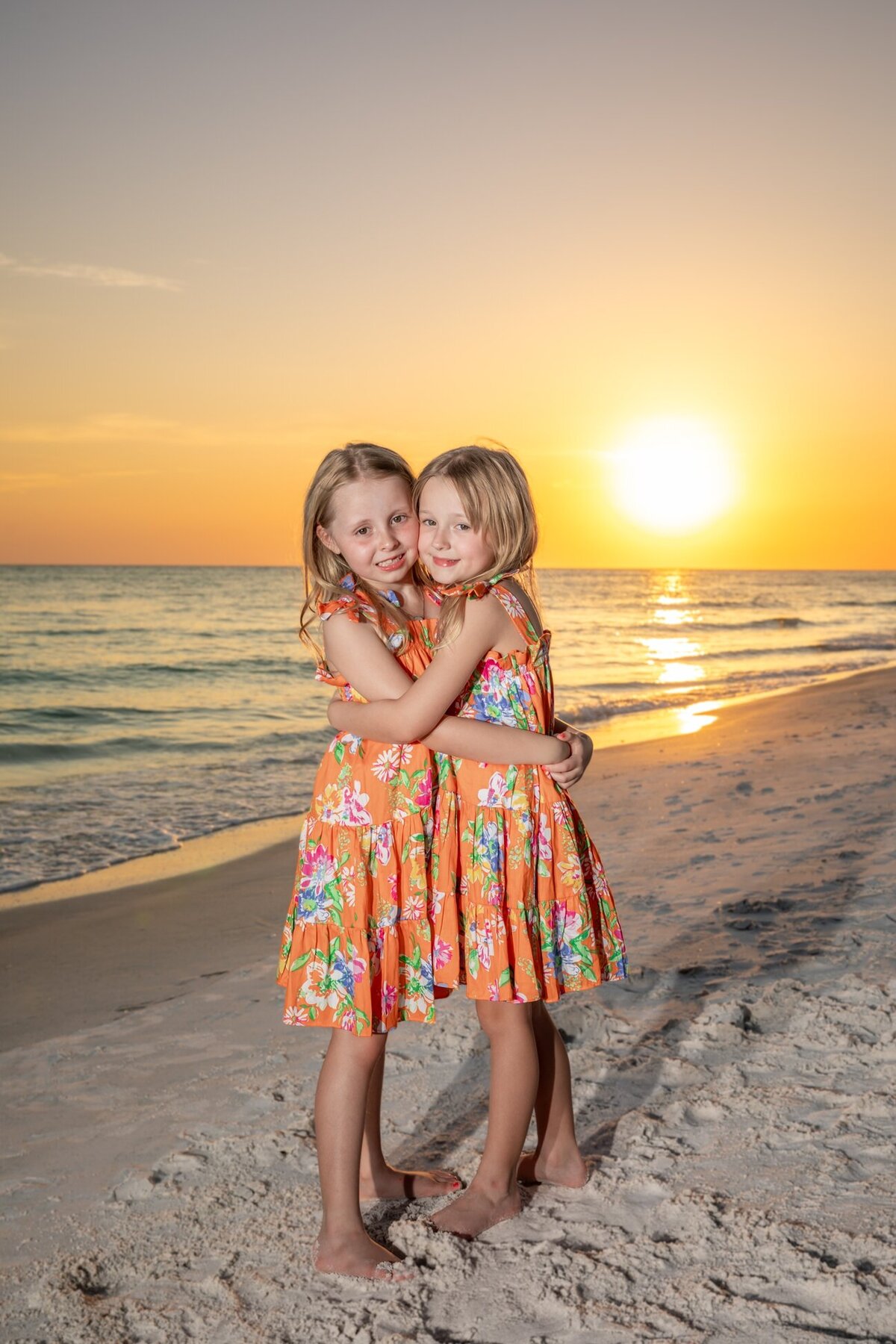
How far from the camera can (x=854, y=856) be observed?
5270 millimetres

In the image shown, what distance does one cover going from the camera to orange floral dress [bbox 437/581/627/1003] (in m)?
2.33

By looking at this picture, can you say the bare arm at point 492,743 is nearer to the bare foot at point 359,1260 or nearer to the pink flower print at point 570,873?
the pink flower print at point 570,873

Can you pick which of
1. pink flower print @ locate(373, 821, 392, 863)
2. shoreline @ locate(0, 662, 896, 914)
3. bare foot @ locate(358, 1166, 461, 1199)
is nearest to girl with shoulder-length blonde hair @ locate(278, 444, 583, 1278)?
pink flower print @ locate(373, 821, 392, 863)

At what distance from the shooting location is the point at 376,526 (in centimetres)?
243

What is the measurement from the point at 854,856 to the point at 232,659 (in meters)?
17.2

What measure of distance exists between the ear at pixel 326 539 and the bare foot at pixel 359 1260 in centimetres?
152

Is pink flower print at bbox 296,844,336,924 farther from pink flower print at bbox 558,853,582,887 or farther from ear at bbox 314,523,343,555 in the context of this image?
ear at bbox 314,523,343,555

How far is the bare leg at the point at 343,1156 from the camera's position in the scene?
2.29 m

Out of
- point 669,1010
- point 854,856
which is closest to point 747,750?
point 854,856

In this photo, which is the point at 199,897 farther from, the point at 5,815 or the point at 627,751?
the point at 627,751

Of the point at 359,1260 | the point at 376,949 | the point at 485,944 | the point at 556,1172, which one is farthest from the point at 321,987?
the point at 556,1172

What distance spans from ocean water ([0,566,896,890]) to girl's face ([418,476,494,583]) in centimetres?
477

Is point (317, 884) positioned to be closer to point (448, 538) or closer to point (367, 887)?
point (367, 887)

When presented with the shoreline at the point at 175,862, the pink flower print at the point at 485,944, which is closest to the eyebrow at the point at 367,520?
the pink flower print at the point at 485,944
